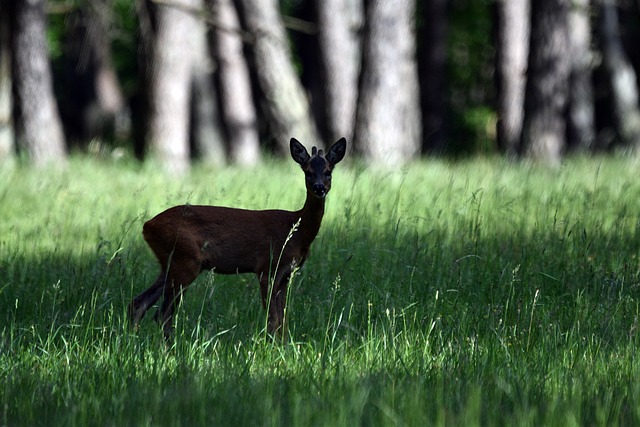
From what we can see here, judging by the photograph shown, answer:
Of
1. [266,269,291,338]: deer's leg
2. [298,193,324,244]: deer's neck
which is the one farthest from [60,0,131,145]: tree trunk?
[266,269,291,338]: deer's leg

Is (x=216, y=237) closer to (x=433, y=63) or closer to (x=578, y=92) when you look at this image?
(x=578, y=92)

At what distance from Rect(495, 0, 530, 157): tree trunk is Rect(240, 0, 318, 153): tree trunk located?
498 cm

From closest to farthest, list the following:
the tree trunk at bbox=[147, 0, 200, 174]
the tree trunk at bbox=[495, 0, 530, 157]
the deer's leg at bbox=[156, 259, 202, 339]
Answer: the deer's leg at bbox=[156, 259, 202, 339] < the tree trunk at bbox=[147, 0, 200, 174] < the tree trunk at bbox=[495, 0, 530, 157]

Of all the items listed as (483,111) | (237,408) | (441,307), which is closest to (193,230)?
(441,307)

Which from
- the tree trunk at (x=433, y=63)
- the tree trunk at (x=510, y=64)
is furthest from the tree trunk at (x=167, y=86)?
the tree trunk at (x=433, y=63)

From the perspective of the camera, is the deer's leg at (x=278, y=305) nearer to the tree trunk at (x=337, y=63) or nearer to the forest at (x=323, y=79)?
the forest at (x=323, y=79)

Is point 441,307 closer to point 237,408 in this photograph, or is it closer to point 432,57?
point 237,408

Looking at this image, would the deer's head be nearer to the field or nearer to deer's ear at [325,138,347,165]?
deer's ear at [325,138,347,165]

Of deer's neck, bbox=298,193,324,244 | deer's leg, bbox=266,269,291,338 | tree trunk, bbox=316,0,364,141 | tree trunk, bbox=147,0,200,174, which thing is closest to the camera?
deer's leg, bbox=266,269,291,338

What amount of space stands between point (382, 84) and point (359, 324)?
775 centimetres

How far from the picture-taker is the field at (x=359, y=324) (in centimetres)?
421

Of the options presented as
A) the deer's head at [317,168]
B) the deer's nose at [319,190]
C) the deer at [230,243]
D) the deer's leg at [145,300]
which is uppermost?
the deer's head at [317,168]

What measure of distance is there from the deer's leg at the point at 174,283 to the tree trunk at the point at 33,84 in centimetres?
849

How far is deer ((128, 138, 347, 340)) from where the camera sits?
6191 millimetres
